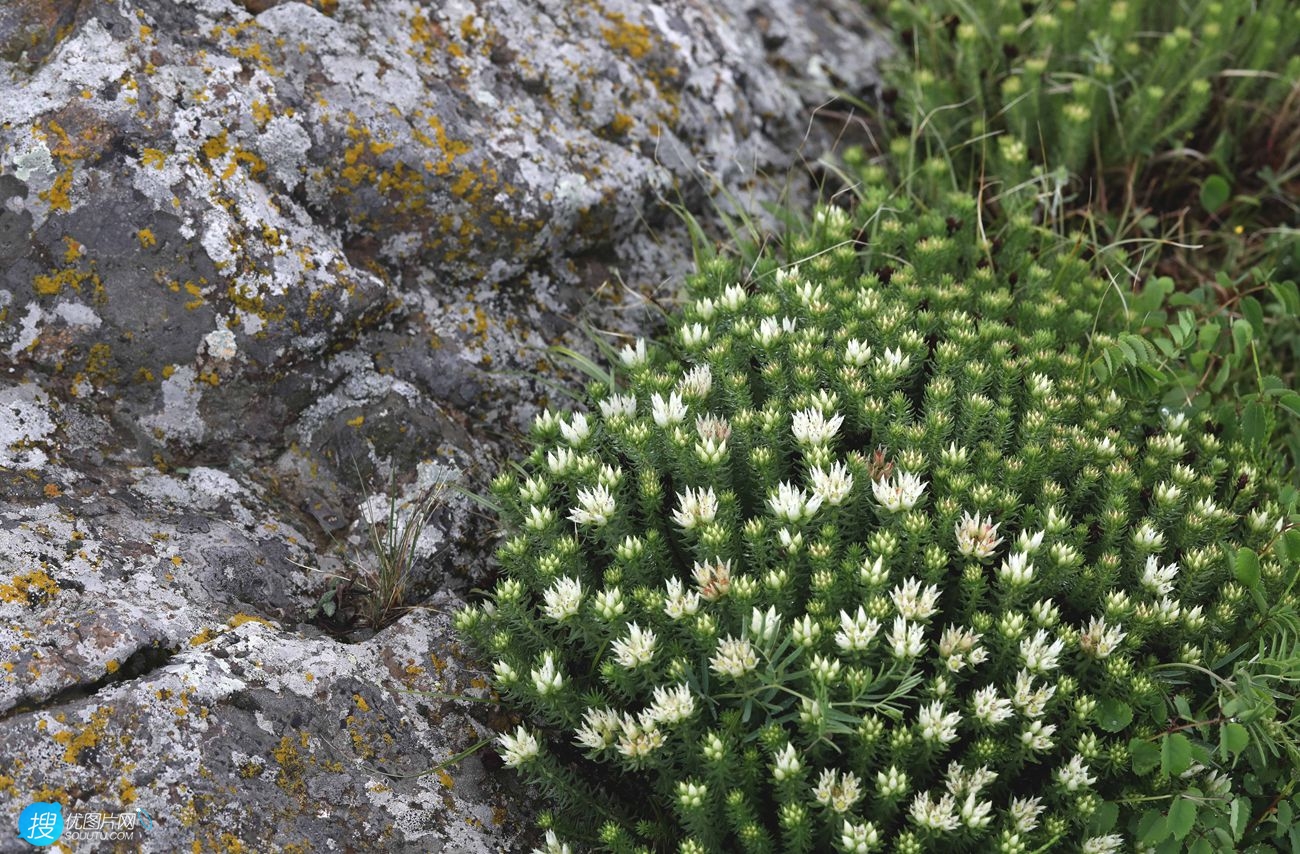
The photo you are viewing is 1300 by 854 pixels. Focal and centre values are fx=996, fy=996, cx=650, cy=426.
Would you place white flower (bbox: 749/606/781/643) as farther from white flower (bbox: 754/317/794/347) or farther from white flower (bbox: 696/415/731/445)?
white flower (bbox: 754/317/794/347)

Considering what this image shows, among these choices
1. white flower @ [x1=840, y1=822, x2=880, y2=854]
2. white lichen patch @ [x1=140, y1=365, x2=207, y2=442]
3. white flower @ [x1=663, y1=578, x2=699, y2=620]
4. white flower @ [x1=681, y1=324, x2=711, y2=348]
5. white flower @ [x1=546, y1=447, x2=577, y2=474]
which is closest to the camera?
white flower @ [x1=840, y1=822, x2=880, y2=854]

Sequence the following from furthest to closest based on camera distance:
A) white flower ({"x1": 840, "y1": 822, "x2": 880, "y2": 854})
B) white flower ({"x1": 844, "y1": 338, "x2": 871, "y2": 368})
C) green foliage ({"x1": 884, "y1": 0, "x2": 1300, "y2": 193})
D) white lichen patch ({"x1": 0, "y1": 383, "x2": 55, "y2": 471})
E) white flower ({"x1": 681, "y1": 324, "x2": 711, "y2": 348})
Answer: green foliage ({"x1": 884, "y1": 0, "x2": 1300, "y2": 193}), white flower ({"x1": 681, "y1": 324, "x2": 711, "y2": 348}), white flower ({"x1": 844, "y1": 338, "x2": 871, "y2": 368}), white lichen patch ({"x1": 0, "y1": 383, "x2": 55, "y2": 471}), white flower ({"x1": 840, "y1": 822, "x2": 880, "y2": 854})

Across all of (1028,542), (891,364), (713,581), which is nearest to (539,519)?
(713,581)

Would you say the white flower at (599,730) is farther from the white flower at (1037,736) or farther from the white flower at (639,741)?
the white flower at (1037,736)

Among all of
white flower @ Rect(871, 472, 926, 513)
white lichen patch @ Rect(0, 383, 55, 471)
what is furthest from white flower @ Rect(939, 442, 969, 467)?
white lichen patch @ Rect(0, 383, 55, 471)

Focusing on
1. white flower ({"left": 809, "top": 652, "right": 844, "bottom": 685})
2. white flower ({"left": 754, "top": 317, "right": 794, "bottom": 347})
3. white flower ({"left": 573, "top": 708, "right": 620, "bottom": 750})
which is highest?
white flower ({"left": 754, "top": 317, "right": 794, "bottom": 347})

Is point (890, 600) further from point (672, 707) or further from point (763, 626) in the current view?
point (672, 707)
